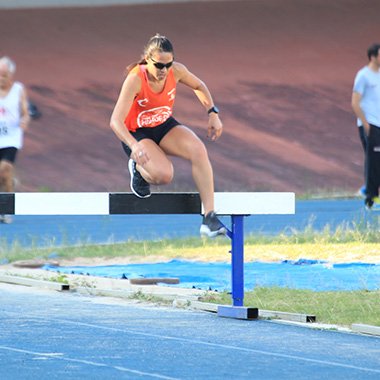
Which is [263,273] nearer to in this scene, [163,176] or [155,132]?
[155,132]

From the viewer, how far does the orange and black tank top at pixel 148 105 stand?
390 inches

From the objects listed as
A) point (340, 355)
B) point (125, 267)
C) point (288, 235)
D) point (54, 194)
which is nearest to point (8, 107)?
point (125, 267)

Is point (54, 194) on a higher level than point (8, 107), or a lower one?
lower

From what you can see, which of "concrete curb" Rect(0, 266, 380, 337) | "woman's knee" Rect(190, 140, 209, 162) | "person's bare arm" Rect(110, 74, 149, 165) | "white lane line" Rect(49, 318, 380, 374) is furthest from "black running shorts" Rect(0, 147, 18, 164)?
"person's bare arm" Rect(110, 74, 149, 165)

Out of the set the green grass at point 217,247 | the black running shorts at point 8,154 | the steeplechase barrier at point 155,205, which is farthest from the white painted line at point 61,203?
the black running shorts at point 8,154

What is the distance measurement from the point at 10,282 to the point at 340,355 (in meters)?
5.94

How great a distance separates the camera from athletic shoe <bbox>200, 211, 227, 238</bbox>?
994cm

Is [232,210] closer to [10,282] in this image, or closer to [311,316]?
[311,316]

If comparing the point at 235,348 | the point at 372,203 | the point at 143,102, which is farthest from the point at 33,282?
the point at 372,203

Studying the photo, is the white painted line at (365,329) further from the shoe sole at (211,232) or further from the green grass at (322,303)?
the shoe sole at (211,232)

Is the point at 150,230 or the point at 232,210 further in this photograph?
the point at 150,230

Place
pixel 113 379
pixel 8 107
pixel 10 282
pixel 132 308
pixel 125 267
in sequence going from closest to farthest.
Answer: pixel 113 379, pixel 132 308, pixel 10 282, pixel 125 267, pixel 8 107

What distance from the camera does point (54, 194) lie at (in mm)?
10258

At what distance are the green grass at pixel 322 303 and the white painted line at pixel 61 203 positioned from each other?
1.69 m
